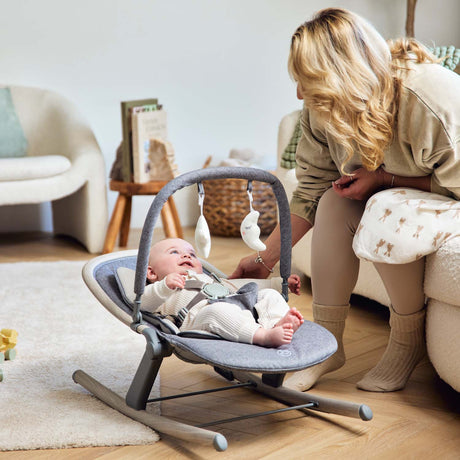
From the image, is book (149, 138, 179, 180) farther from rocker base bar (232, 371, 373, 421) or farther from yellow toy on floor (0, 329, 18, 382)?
rocker base bar (232, 371, 373, 421)

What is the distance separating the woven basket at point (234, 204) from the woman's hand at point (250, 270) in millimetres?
1651

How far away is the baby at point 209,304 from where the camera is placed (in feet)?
3.66

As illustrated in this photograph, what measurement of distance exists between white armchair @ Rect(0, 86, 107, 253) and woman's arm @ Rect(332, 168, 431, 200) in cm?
155

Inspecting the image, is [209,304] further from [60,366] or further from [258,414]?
[60,366]

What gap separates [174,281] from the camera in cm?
118

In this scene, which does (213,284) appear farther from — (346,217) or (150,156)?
(150,156)

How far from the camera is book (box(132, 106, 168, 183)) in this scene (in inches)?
106

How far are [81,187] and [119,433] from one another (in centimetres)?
175

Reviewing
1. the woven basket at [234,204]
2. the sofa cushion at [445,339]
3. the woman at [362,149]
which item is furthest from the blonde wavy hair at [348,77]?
the woven basket at [234,204]

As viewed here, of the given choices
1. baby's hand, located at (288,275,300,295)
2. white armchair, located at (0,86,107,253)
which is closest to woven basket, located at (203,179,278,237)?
white armchair, located at (0,86,107,253)

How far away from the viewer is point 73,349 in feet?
5.22

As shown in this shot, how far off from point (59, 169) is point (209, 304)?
1.60m

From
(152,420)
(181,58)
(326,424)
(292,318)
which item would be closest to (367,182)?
(292,318)

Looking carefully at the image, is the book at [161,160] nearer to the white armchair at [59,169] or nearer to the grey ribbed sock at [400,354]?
the white armchair at [59,169]
